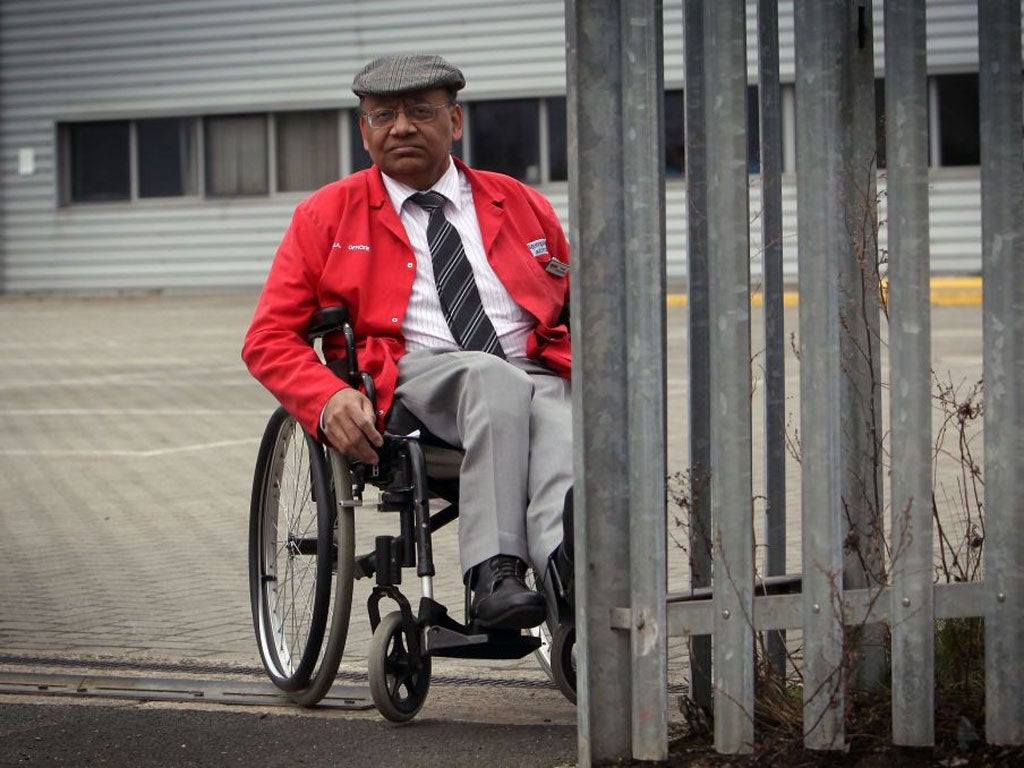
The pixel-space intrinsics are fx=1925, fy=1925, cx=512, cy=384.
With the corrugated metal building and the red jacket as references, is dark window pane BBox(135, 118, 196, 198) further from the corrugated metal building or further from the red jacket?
the red jacket

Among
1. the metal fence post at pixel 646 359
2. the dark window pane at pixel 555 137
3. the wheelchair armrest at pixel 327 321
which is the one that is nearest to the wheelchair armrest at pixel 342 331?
the wheelchair armrest at pixel 327 321

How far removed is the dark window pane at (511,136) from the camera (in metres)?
26.4

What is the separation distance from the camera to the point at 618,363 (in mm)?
3660

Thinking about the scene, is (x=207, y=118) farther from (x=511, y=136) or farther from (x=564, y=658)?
(x=564, y=658)

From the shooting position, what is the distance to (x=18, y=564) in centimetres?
737

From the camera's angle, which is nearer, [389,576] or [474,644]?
[474,644]

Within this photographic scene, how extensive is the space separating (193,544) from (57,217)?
851 inches

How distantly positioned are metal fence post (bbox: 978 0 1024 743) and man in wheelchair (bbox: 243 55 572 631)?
3.70 feet

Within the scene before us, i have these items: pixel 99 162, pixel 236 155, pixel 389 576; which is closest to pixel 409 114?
pixel 389 576

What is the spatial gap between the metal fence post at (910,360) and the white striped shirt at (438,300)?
5.02 ft

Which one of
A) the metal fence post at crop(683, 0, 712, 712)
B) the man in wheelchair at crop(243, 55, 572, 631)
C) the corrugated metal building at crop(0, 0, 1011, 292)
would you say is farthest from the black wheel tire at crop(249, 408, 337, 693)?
the corrugated metal building at crop(0, 0, 1011, 292)

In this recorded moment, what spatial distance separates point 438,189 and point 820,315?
1764mm

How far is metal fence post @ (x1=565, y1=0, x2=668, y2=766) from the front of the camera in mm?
3555

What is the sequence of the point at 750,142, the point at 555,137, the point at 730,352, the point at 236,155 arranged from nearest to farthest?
the point at 730,352
the point at 750,142
the point at 555,137
the point at 236,155
